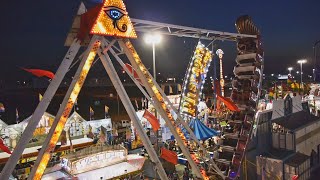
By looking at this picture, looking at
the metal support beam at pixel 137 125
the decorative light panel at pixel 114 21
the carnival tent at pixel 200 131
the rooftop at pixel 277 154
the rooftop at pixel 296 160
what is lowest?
the rooftop at pixel 296 160

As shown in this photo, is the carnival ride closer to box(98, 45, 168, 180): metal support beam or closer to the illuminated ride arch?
box(98, 45, 168, 180): metal support beam

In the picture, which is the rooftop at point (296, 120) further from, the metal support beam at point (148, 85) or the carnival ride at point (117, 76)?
the metal support beam at point (148, 85)

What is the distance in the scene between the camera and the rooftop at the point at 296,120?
19.2m

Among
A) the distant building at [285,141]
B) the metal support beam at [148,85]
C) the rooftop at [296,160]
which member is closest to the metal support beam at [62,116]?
the metal support beam at [148,85]

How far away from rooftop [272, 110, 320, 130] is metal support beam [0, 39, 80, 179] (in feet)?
50.9

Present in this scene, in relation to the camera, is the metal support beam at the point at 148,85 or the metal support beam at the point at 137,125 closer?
the metal support beam at the point at 137,125

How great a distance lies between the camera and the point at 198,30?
10.6m

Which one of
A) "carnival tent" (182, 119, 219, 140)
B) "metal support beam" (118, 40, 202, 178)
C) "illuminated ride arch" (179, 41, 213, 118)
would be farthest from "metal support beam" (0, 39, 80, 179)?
"illuminated ride arch" (179, 41, 213, 118)

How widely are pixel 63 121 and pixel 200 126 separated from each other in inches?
509

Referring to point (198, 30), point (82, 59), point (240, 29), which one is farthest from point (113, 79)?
point (240, 29)

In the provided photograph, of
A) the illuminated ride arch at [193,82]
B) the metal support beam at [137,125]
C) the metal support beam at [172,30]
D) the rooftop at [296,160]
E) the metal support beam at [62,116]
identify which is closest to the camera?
the metal support beam at [62,116]

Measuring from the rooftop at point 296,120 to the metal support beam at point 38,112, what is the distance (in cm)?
1550

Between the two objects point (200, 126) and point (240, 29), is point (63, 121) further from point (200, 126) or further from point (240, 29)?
point (200, 126)

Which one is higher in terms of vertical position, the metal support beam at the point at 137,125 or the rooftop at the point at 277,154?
the metal support beam at the point at 137,125
